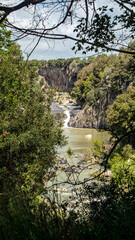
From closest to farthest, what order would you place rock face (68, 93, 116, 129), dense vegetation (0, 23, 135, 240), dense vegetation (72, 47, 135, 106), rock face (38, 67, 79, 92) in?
dense vegetation (0, 23, 135, 240), dense vegetation (72, 47, 135, 106), rock face (68, 93, 116, 129), rock face (38, 67, 79, 92)

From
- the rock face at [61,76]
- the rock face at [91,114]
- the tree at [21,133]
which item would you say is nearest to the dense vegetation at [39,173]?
the tree at [21,133]

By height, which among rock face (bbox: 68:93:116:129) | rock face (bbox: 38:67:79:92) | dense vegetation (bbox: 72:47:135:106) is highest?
rock face (bbox: 38:67:79:92)

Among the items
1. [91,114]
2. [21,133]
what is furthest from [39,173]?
[91,114]

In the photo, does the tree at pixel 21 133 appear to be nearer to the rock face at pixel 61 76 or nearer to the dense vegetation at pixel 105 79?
the dense vegetation at pixel 105 79

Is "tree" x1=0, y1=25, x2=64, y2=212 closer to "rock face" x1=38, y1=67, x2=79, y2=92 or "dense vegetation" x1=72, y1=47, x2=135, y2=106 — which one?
"dense vegetation" x1=72, y1=47, x2=135, y2=106

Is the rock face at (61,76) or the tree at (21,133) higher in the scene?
the rock face at (61,76)

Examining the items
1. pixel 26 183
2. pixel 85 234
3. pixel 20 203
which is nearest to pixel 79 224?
pixel 85 234

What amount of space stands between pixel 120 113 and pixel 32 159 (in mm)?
15294

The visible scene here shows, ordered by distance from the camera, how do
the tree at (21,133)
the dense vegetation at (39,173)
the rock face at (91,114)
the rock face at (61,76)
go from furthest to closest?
the rock face at (61,76) < the rock face at (91,114) < the tree at (21,133) < the dense vegetation at (39,173)

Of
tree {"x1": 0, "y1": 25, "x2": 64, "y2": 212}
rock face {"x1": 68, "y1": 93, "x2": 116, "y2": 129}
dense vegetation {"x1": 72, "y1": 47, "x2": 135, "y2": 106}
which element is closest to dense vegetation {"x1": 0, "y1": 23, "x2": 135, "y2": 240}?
tree {"x1": 0, "y1": 25, "x2": 64, "y2": 212}

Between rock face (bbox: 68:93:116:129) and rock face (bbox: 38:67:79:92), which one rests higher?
rock face (bbox: 38:67:79:92)

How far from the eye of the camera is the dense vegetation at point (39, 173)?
5.26 ft

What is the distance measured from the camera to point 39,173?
691 cm

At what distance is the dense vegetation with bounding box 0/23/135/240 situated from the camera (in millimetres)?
1603
